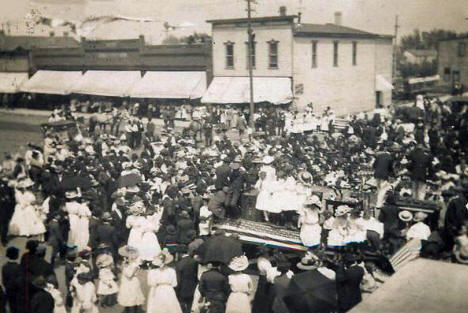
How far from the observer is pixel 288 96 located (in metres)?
23.3

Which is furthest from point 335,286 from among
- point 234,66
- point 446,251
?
point 234,66

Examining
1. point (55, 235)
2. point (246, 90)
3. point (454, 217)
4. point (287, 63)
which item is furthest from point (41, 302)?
point (287, 63)

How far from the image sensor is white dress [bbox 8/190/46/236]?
9.36 metres

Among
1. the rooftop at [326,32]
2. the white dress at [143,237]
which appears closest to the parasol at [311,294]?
the white dress at [143,237]

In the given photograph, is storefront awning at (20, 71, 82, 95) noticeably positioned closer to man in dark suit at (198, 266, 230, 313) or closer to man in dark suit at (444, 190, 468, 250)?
man in dark suit at (198, 266, 230, 313)

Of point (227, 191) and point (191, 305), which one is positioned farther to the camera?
point (227, 191)

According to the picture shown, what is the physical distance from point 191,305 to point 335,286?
8.25 ft

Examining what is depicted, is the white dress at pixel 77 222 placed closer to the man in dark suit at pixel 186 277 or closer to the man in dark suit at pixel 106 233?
the man in dark suit at pixel 106 233

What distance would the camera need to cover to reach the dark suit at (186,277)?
23.5 feet

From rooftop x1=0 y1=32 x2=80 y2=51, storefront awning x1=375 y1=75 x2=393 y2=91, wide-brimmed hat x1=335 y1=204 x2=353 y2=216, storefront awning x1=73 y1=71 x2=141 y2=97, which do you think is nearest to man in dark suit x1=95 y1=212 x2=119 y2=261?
wide-brimmed hat x1=335 y1=204 x2=353 y2=216

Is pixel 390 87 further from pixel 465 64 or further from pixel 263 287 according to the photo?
pixel 263 287

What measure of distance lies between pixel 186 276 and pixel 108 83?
19029 millimetres

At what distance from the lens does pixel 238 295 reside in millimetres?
6484

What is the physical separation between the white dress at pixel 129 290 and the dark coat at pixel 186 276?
68 centimetres
